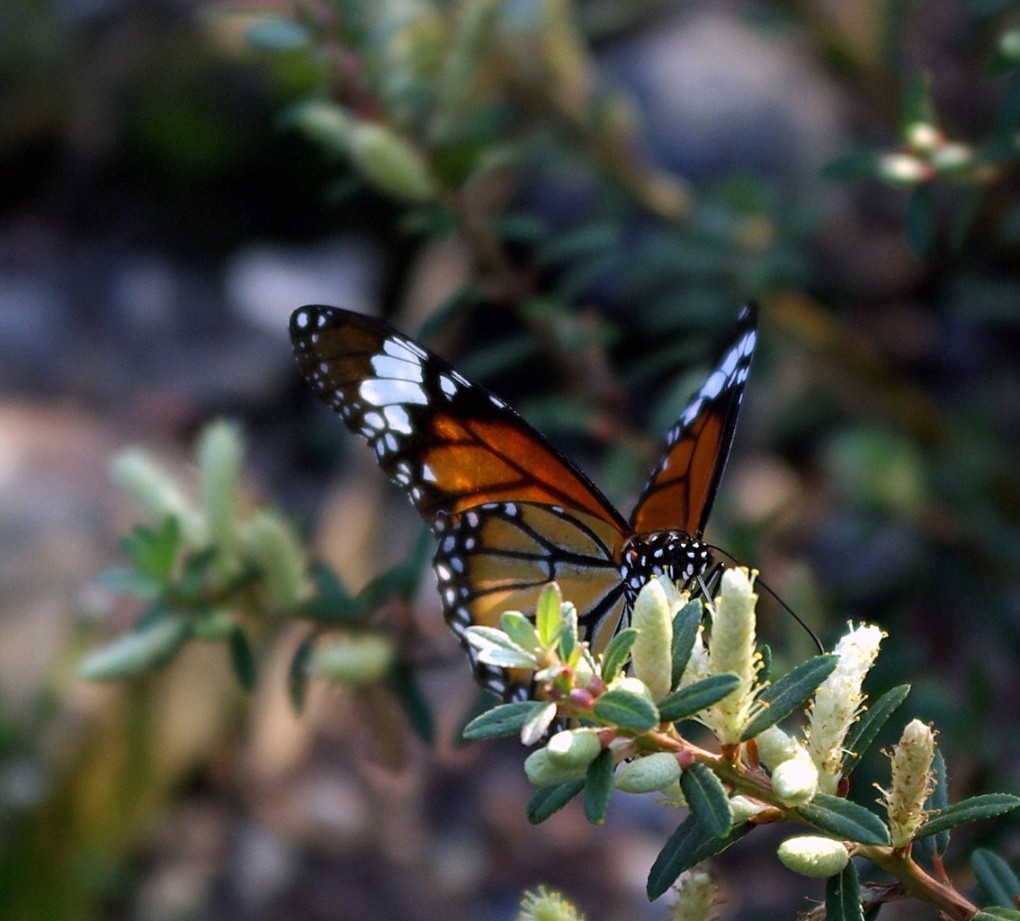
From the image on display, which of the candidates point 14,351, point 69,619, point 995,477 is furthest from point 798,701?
point 14,351

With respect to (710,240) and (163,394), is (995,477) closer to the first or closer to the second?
(710,240)

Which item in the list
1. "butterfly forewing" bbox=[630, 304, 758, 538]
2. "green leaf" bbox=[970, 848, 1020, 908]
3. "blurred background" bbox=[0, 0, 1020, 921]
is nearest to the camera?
"green leaf" bbox=[970, 848, 1020, 908]

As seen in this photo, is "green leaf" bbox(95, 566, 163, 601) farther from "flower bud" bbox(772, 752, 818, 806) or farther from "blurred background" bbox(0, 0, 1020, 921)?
"flower bud" bbox(772, 752, 818, 806)

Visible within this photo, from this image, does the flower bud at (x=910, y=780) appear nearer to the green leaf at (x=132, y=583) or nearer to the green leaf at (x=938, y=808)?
the green leaf at (x=938, y=808)

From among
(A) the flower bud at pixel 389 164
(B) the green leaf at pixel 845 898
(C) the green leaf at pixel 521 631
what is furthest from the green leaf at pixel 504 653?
(A) the flower bud at pixel 389 164

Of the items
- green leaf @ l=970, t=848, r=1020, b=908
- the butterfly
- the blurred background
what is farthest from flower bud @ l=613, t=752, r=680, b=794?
the blurred background

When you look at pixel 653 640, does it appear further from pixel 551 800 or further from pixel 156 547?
pixel 156 547
